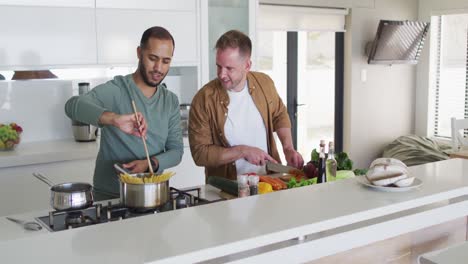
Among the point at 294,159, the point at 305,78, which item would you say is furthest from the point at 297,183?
the point at 305,78

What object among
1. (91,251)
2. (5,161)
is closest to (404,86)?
(5,161)

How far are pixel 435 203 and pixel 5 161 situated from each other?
2684mm

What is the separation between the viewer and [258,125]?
2.91 m

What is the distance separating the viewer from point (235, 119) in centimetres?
285

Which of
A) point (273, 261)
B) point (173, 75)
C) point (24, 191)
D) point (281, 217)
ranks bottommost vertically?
point (24, 191)

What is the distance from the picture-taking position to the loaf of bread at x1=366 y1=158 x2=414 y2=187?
197 cm

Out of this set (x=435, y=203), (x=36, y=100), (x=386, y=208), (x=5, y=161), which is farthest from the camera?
(x=36, y=100)

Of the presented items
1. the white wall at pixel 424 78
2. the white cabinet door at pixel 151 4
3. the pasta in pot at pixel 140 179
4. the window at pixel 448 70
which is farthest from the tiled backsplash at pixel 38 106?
the window at pixel 448 70

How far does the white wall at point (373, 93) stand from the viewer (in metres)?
6.29

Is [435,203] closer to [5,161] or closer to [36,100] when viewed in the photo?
[5,161]

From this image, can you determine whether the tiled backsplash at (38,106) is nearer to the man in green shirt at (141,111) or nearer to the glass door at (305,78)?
the man in green shirt at (141,111)

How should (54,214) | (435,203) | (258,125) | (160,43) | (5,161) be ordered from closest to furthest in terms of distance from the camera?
1. (54,214)
2. (435,203)
3. (160,43)
4. (258,125)
5. (5,161)

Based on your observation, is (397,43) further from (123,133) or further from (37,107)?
(123,133)

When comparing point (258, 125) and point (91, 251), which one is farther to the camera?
point (258, 125)
